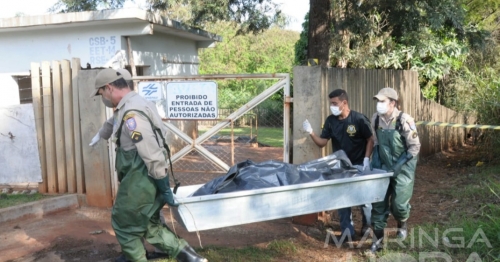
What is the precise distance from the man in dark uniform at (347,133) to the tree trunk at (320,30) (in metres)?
2.79

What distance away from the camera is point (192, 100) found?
236 inches

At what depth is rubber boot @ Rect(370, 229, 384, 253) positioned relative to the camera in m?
4.72

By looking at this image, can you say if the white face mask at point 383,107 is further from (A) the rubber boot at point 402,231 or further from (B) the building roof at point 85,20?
(B) the building roof at point 85,20

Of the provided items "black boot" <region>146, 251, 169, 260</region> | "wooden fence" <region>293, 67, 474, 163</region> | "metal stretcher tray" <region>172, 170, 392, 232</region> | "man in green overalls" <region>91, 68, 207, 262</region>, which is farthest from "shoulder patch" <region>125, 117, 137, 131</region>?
"wooden fence" <region>293, 67, 474, 163</region>

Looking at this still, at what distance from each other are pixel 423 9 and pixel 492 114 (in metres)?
2.48

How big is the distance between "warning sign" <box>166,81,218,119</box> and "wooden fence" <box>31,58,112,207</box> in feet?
3.36

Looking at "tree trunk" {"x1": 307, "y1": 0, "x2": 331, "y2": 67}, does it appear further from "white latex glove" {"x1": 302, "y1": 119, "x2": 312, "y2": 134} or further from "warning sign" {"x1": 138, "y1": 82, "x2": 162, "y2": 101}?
"warning sign" {"x1": 138, "y1": 82, "x2": 162, "y2": 101}

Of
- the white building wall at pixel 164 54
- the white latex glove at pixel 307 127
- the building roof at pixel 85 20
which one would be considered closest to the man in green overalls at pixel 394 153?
the white latex glove at pixel 307 127

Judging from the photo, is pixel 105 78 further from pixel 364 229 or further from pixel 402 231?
pixel 402 231

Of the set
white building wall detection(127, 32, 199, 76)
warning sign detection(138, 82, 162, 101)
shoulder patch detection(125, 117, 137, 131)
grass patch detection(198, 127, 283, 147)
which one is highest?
white building wall detection(127, 32, 199, 76)

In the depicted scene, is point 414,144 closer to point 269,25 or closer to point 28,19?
point 269,25

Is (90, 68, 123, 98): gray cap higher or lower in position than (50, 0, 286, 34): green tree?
lower

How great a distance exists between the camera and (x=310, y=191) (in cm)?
420

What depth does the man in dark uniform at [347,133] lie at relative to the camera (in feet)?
16.8
